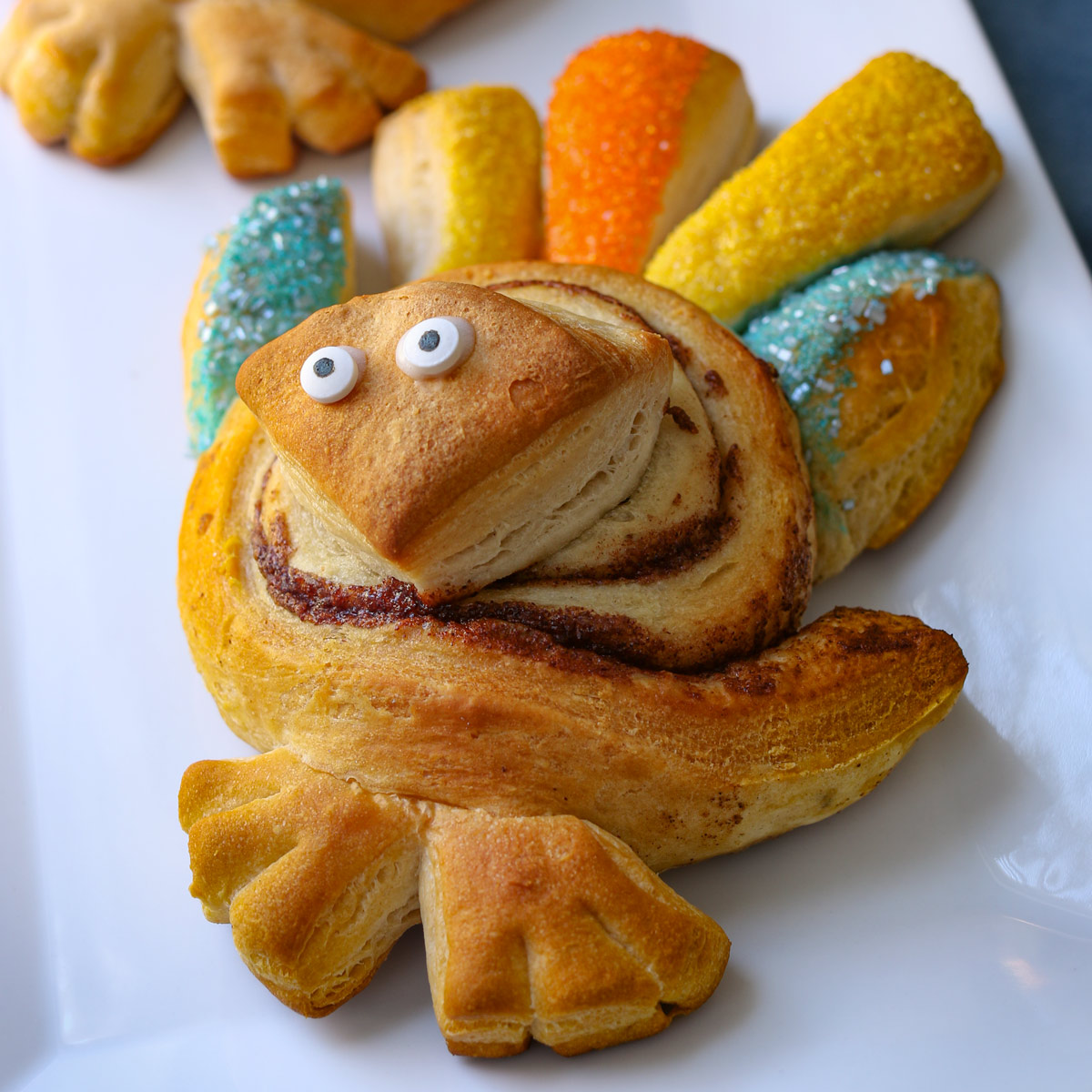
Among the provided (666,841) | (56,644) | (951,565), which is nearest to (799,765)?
(666,841)

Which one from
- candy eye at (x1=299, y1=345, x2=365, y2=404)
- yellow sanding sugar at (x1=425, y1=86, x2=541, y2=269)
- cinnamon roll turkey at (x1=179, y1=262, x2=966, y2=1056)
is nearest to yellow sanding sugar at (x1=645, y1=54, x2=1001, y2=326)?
yellow sanding sugar at (x1=425, y1=86, x2=541, y2=269)

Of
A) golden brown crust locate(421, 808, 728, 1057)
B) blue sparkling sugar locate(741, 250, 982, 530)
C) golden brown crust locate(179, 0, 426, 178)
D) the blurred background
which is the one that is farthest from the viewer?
the blurred background

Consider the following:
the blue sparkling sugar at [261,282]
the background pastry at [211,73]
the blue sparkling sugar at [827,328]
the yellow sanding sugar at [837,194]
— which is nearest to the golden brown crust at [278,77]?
the background pastry at [211,73]

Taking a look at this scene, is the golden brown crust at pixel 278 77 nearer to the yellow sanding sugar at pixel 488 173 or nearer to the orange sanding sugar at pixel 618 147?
the yellow sanding sugar at pixel 488 173

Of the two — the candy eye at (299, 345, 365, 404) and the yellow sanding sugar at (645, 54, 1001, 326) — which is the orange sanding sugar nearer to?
the yellow sanding sugar at (645, 54, 1001, 326)

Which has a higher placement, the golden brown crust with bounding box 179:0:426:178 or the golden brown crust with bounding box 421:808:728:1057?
the golden brown crust with bounding box 179:0:426:178

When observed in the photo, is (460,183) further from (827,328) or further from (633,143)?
(827,328)

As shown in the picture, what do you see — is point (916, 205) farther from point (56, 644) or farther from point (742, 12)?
point (56, 644)
